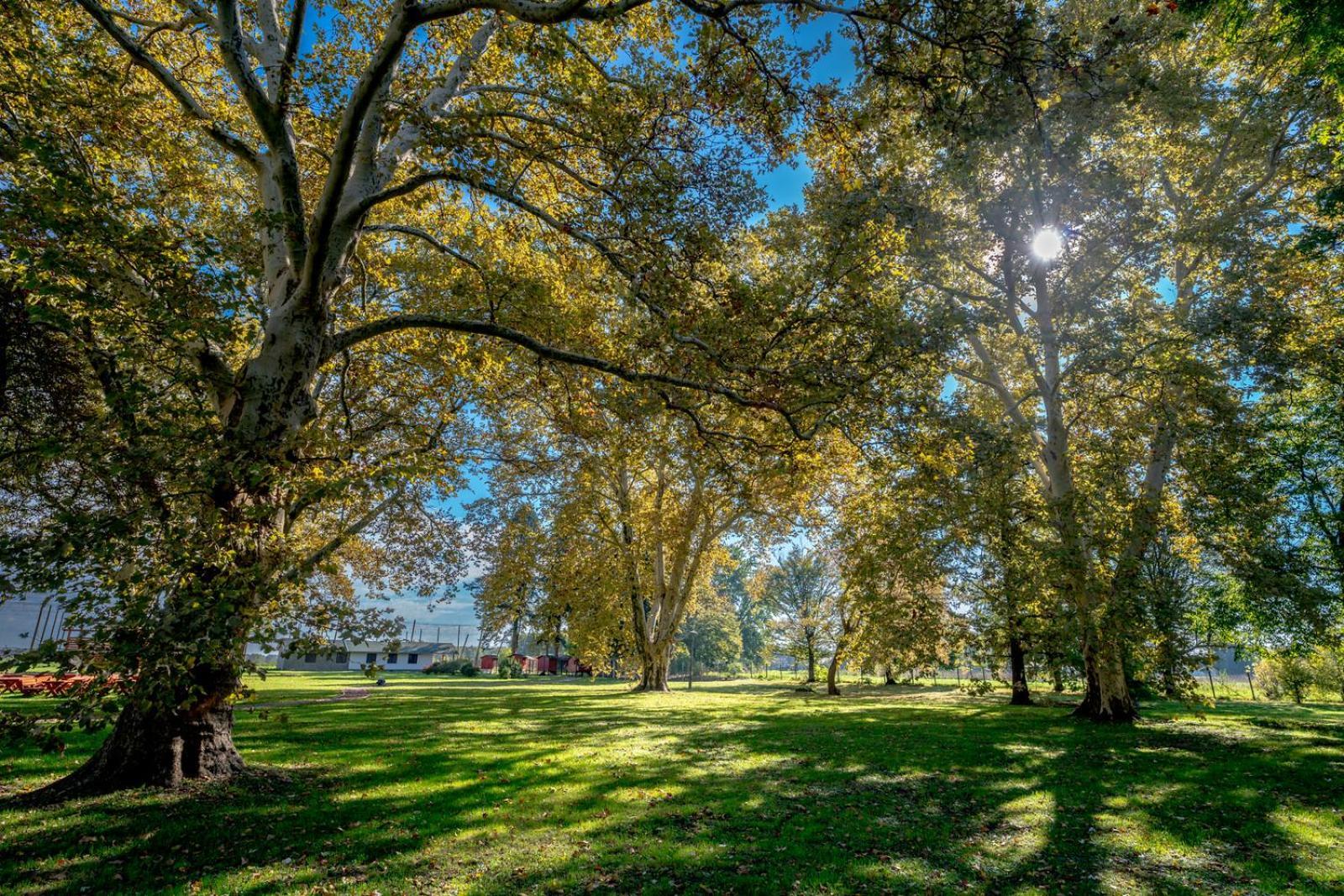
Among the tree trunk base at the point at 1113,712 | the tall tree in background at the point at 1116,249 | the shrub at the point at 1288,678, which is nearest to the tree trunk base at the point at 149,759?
the tall tree in background at the point at 1116,249

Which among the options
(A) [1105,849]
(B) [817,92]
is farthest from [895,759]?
(B) [817,92]

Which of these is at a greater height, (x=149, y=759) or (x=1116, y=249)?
(x=1116, y=249)

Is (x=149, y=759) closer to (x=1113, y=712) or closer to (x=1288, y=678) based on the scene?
(x=1113, y=712)

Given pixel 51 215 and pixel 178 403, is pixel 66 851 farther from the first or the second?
pixel 51 215

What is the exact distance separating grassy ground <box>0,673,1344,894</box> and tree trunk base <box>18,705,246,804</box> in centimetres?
50

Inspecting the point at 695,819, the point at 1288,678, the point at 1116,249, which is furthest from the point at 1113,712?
the point at 1288,678

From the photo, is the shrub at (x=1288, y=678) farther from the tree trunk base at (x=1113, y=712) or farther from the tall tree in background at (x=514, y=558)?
the tall tree in background at (x=514, y=558)

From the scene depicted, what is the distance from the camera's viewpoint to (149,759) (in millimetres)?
7969

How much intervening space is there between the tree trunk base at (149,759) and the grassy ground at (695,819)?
1.65ft

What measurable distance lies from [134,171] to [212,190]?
2.33 m

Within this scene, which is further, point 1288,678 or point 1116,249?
point 1288,678

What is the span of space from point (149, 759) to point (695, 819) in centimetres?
743

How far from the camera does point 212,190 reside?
13.7 metres

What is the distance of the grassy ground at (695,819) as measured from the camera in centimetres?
592
